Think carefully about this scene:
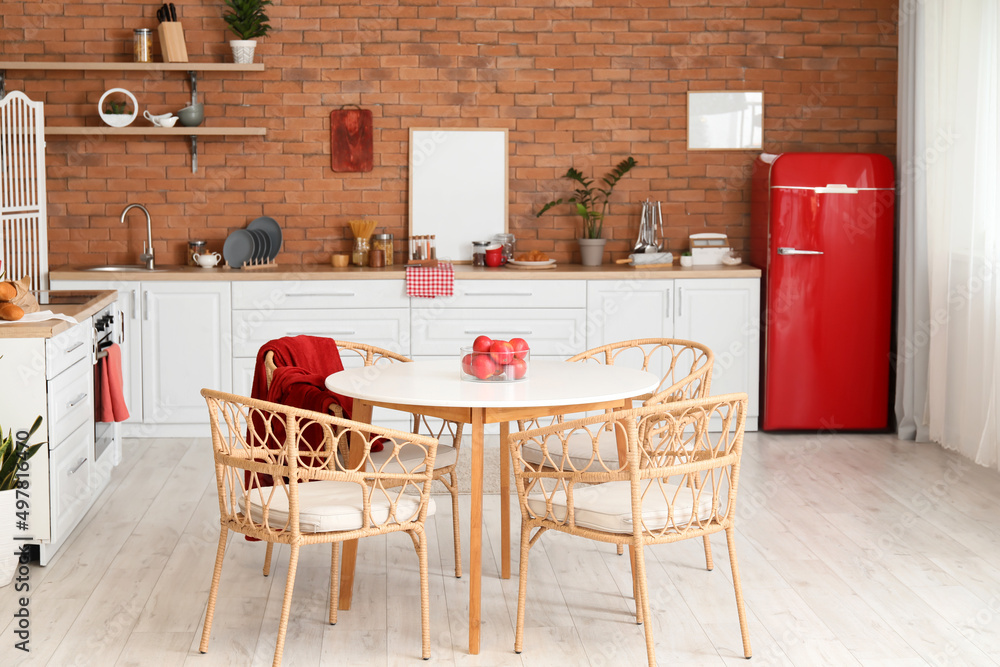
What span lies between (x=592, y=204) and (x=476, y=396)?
315cm

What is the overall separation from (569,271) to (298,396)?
256 centimetres

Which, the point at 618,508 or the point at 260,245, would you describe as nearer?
the point at 618,508

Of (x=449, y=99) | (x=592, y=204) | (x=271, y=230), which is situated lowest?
(x=271, y=230)

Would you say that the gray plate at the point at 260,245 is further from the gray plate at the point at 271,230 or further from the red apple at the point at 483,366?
the red apple at the point at 483,366

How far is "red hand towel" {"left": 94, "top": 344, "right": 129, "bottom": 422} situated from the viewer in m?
4.07

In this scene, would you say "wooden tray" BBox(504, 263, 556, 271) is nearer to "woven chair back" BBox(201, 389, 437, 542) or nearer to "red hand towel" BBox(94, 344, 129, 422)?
"red hand towel" BBox(94, 344, 129, 422)

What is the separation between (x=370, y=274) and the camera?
525cm

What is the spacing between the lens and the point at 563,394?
112 inches

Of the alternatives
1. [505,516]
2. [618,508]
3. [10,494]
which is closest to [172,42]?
[10,494]

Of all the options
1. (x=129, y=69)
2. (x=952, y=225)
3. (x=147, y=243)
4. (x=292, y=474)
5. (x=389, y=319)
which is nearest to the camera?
(x=292, y=474)

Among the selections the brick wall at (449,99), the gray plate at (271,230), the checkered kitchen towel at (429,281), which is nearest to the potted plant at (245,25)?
the brick wall at (449,99)

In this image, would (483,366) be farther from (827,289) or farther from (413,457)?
(827,289)

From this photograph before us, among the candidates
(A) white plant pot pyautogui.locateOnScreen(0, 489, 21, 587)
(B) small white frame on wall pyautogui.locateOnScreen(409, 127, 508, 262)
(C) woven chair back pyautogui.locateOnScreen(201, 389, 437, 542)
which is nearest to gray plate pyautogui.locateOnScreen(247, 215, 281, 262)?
(B) small white frame on wall pyautogui.locateOnScreen(409, 127, 508, 262)

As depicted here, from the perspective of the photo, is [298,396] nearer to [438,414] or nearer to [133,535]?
[438,414]
